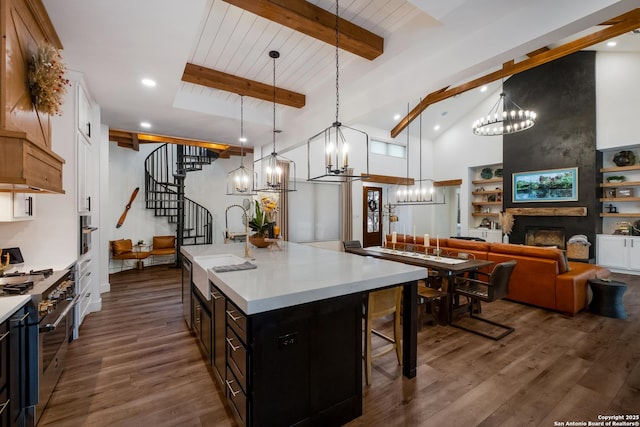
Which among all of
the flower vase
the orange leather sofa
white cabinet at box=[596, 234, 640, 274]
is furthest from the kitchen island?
white cabinet at box=[596, 234, 640, 274]

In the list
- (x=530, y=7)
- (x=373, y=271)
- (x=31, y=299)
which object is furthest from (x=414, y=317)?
(x=31, y=299)

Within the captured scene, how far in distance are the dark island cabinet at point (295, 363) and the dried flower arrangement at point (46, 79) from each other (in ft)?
6.73

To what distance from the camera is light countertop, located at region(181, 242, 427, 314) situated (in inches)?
64.4

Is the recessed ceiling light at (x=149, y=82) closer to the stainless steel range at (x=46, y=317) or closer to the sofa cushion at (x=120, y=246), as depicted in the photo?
the stainless steel range at (x=46, y=317)

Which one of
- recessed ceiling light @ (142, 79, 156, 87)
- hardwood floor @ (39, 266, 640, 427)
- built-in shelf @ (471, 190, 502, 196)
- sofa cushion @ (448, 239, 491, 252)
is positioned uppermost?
recessed ceiling light @ (142, 79, 156, 87)

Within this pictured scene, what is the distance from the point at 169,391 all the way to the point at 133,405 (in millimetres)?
244

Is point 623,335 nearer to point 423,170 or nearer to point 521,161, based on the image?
point 521,161

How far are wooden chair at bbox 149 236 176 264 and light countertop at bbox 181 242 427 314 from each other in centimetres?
496

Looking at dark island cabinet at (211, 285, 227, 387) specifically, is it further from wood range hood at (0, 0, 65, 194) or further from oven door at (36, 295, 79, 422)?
wood range hood at (0, 0, 65, 194)

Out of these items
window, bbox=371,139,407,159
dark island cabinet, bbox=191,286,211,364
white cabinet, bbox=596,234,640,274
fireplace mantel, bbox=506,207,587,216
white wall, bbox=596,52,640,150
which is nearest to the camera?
dark island cabinet, bbox=191,286,211,364

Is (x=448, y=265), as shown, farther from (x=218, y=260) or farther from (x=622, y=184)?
(x=622, y=184)

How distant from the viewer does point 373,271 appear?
2230mm

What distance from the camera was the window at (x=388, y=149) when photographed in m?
8.79

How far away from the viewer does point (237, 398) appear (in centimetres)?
177
